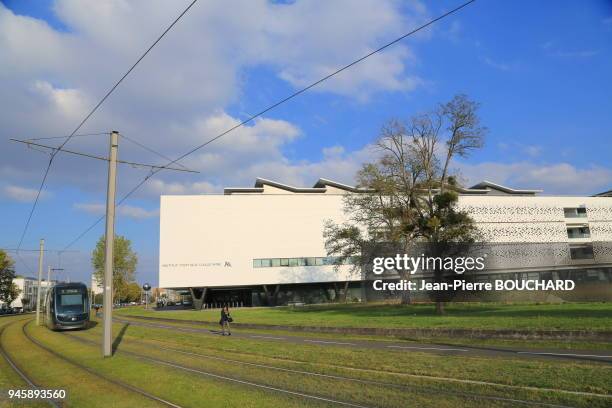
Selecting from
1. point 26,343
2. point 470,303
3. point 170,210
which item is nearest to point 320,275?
point 170,210

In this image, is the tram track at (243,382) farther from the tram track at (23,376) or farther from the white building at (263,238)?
the white building at (263,238)

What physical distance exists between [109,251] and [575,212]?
82121 millimetres

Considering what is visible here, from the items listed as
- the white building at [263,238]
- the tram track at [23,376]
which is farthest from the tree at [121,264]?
the tram track at [23,376]

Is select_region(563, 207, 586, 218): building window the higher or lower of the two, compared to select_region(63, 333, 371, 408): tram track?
higher

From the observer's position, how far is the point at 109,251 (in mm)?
16797

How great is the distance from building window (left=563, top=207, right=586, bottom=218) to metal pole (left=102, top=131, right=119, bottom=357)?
80.0 m

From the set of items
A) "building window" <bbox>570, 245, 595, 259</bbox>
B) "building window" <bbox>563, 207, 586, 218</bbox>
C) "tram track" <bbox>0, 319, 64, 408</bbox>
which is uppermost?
"building window" <bbox>563, 207, 586, 218</bbox>

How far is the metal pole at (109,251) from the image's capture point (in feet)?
53.9

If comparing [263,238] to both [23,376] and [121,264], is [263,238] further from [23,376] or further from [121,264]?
[23,376]

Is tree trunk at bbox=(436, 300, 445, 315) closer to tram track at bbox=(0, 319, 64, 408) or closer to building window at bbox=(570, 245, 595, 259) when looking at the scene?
building window at bbox=(570, 245, 595, 259)

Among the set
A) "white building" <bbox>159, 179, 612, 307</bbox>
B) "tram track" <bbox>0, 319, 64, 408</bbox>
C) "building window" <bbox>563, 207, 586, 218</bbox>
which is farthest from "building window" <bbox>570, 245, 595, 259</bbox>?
"building window" <bbox>563, 207, 586, 218</bbox>

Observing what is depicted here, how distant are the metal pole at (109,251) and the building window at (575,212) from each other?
80.0 m

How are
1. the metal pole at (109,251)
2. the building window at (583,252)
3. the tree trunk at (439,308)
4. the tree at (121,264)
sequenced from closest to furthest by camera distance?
the metal pole at (109,251)
the tree trunk at (439,308)
the building window at (583,252)
the tree at (121,264)

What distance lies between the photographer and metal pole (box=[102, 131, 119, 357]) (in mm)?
16422
